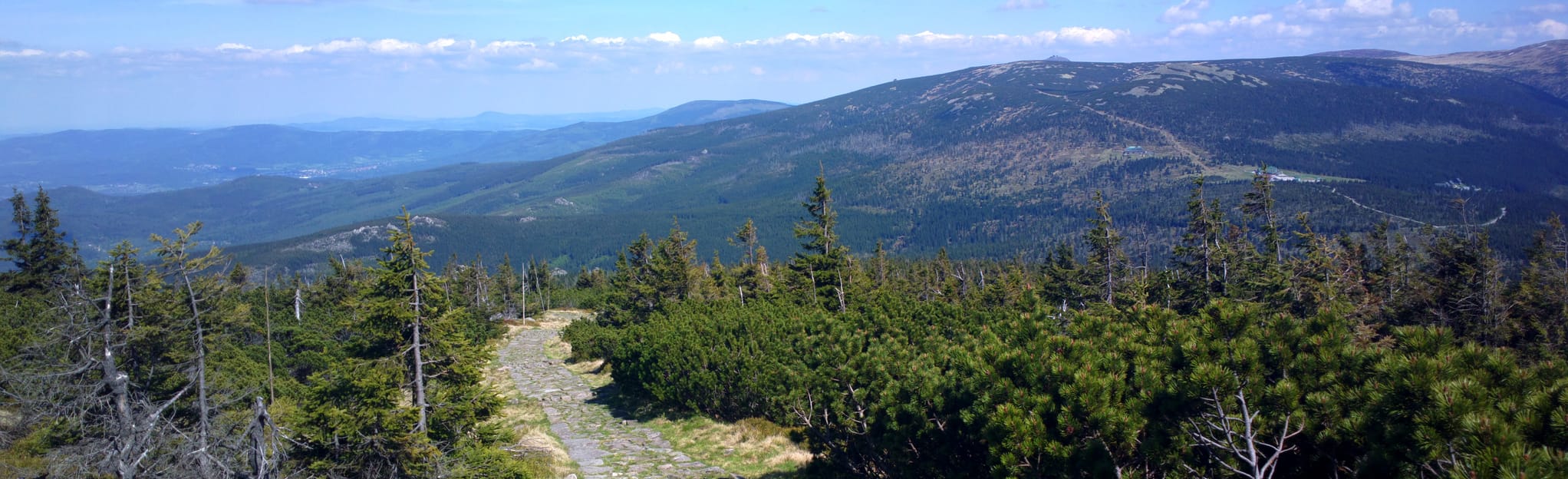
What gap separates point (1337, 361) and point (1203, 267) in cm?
3047

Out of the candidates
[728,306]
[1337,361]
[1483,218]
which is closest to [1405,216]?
[1483,218]

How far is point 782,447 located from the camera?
19.4 metres

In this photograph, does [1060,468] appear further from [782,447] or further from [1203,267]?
[1203,267]

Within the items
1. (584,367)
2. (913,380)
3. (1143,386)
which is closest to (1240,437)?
(1143,386)

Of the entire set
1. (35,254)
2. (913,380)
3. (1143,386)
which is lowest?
(35,254)

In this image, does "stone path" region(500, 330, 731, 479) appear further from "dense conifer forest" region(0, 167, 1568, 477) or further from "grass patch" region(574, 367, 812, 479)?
A: "dense conifer forest" region(0, 167, 1568, 477)

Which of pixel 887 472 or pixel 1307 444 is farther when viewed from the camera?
pixel 887 472

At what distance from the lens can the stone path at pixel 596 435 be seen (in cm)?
1859

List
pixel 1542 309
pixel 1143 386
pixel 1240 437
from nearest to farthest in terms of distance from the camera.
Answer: pixel 1240 437 → pixel 1143 386 → pixel 1542 309

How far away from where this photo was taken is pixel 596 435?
23.5 m

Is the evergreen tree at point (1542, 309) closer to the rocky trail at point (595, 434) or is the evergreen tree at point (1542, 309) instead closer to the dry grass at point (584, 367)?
the rocky trail at point (595, 434)

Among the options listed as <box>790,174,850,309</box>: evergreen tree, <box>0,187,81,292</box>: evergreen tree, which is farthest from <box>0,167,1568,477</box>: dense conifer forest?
<box>0,187,81,292</box>: evergreen tree

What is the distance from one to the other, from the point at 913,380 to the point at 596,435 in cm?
1383

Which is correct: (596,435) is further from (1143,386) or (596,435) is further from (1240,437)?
(1240,437)
